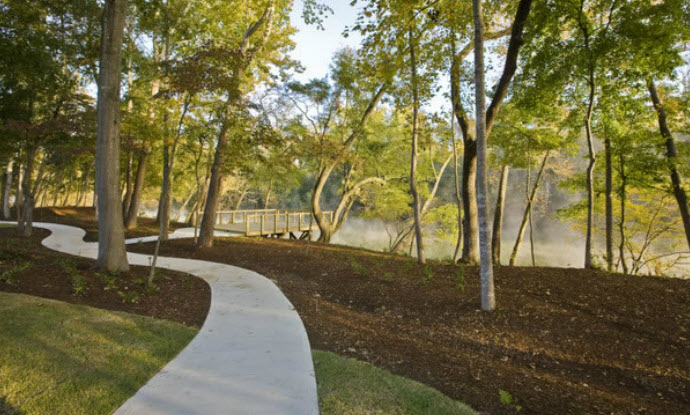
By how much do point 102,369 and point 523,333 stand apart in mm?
4673

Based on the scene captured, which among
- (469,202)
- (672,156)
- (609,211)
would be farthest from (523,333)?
(672,156)

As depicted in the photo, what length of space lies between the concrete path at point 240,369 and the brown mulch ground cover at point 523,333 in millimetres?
500

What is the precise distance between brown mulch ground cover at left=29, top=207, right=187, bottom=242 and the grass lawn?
9964 mm

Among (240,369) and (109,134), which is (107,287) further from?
(240,369)

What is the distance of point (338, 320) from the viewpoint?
16.5ft

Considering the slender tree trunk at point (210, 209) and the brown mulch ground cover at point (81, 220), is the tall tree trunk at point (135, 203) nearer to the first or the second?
the brown mulch ground cover at point (81, 220)

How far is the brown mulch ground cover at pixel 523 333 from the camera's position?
3217 millimetres

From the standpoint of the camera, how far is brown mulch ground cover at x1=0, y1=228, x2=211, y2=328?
16.2 ft

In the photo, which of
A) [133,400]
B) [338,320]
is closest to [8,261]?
[133,400]

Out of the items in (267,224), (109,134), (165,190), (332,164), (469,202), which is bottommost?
(267,224)

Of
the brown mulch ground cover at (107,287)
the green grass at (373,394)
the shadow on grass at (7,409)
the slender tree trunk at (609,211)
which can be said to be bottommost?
the green grass at (373,394)

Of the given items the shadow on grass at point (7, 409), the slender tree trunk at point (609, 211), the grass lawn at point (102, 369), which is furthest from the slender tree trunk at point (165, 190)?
the slender tree trunk at point (609, 211)

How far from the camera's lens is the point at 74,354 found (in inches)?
131

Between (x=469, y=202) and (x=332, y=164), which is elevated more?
(x=332, y=164)
